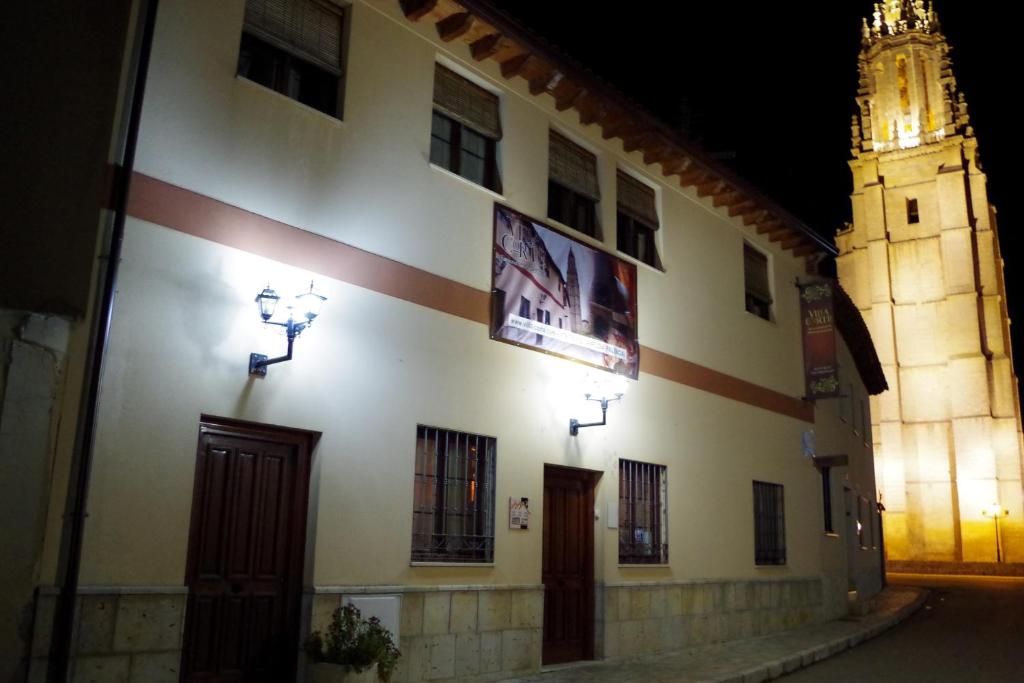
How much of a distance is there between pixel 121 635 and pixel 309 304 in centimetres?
302

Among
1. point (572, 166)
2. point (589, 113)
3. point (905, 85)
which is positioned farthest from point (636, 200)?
point (905, 85)

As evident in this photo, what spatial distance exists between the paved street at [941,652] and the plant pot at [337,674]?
5750mm

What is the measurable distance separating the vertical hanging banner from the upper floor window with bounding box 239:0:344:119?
11.2m

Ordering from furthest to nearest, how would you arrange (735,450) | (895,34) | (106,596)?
(895,34)
(735,450)
(106,596)

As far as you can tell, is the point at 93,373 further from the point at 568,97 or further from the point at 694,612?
the point at 694,612

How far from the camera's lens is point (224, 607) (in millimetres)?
7379

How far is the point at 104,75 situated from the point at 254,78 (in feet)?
5.48

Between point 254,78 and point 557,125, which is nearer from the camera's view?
point 254,78

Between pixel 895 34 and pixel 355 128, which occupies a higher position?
pixel 895 34

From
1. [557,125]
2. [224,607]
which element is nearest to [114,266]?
[224,607]

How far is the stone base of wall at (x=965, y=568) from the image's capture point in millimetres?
40312

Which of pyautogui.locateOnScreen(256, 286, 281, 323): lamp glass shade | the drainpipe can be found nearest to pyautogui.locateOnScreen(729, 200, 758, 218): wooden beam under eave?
pyautogui.locateOnScreen(256, 286, 281, 323): lamp glass shade

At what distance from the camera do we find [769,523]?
591 inches

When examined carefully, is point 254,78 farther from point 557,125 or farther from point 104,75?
A: point 557,125
